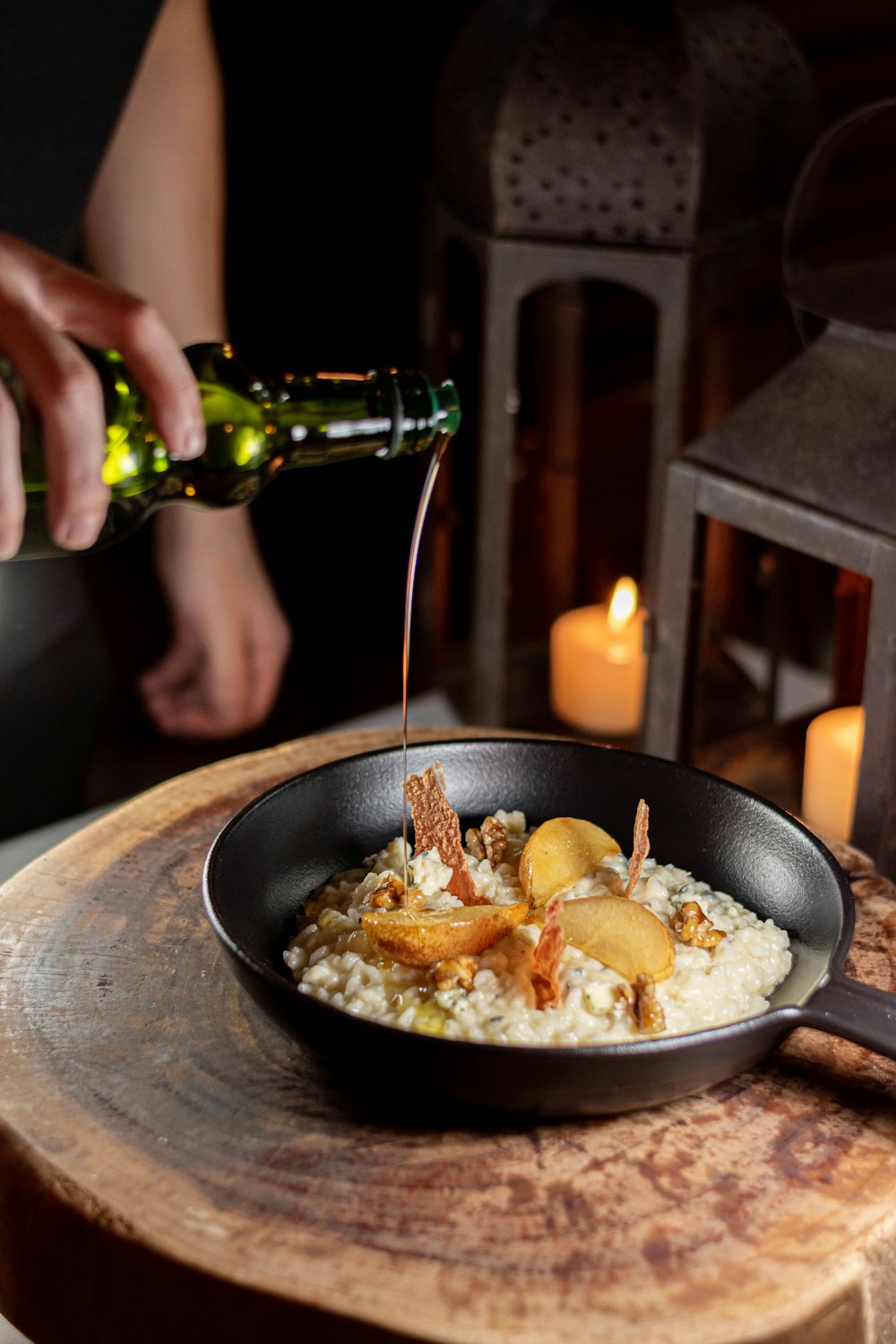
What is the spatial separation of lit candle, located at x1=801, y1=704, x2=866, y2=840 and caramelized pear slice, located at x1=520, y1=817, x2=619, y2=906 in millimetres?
501

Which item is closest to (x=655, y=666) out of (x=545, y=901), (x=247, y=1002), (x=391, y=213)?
(x=545, y=901)

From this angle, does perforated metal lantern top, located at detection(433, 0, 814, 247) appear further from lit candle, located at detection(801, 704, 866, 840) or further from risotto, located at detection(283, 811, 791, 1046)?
risotto, located at detection(283, 811, 791, 1046)

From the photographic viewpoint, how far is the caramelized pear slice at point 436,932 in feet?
3.26

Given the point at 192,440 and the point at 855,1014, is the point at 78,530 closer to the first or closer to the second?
the point at 192,440

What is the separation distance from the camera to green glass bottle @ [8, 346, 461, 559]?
1.15 metres

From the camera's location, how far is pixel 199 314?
1.92 metres

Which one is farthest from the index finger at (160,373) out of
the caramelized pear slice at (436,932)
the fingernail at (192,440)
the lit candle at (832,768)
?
the lit candle at (832,768)

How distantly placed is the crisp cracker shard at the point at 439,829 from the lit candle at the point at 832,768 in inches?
23.6

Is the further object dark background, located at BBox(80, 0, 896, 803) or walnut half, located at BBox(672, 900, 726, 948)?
dark background, located at BBox(80, 0, 896, 803)

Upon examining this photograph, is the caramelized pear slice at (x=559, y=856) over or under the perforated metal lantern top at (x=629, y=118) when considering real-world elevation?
→ under

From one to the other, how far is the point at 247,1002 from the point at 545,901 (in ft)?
0.81

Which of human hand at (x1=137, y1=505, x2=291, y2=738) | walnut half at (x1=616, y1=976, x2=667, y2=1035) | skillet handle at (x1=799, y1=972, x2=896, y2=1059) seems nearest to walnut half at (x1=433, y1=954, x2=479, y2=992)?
walnut half at (x1=616, y1=976, x2=667, y2=1035)

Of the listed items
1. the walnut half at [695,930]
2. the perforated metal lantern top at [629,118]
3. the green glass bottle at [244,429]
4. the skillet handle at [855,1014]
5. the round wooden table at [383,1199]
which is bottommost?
the round wooden table at [383,1199]

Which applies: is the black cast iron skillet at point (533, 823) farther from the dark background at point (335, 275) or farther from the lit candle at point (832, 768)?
the dark background at point (335, 275)
